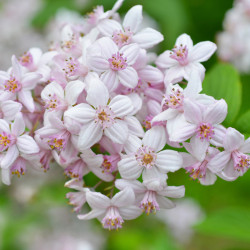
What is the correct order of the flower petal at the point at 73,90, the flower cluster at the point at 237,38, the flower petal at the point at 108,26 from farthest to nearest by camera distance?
the flower cluster at the point at 237,38 → the flower petal at the point at 108,26 → the flower petal at the point at 73,90

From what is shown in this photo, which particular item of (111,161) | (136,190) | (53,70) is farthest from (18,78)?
(136,190)

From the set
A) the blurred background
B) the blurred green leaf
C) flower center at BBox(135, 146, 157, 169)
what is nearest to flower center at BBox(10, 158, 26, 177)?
flower center at BBox(135, 146, 157, 169)

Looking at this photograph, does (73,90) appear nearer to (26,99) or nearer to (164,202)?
(26,99)

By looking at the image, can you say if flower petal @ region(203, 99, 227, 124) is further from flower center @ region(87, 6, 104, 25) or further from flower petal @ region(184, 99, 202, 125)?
flower center @ region(87, 6, 104, 25)


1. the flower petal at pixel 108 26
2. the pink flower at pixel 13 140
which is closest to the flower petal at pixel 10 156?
the pink flower at pixel 13 140

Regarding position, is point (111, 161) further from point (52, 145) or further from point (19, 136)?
point (19, 136)

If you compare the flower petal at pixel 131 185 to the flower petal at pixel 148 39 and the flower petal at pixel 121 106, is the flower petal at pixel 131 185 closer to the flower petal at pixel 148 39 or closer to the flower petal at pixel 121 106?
the flower petal at pixel 121 106
